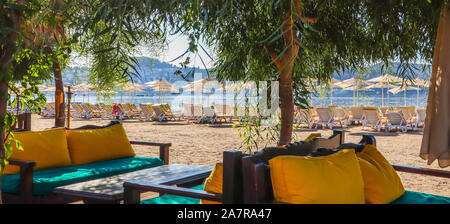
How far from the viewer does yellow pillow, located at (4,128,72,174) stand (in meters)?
3.43

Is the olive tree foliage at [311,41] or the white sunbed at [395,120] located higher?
the olive tree foliage at [311,41]

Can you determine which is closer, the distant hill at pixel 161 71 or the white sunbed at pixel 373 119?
the distant hill at pixel 161 71

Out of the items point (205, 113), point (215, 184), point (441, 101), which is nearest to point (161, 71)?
point (215, 184)

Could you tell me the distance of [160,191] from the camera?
204 cm

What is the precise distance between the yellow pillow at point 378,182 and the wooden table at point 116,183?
134 centimetres

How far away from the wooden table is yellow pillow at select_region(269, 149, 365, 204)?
105cm

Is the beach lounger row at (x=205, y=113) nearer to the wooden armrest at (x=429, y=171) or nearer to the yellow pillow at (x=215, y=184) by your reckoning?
the wooden armrest at (x=429, y=171)

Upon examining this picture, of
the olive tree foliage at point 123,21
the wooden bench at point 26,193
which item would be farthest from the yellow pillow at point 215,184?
the wooden bench at point 26,193

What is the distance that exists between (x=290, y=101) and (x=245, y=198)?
2.02m

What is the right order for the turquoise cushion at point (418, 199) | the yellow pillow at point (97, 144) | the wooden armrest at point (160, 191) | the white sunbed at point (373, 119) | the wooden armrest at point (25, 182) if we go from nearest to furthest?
the wooden armrest at point (160, 191) → the turquoise cushion at point (418, 199) → the wooden armrest at point (25, 182) → the yellow pillow at point (97, 144) → the white sunbed at point (373, 119)

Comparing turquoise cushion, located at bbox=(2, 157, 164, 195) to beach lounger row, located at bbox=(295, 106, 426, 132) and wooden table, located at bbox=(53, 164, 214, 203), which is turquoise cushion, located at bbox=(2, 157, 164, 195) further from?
beach lounger row, located at bbox=(295, 106, 426, 132)

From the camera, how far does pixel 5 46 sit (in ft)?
5.37

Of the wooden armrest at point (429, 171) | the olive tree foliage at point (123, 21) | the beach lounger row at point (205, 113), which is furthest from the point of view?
the beach lounger row at point (205, 113)

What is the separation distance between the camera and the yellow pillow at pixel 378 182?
7.07ft
